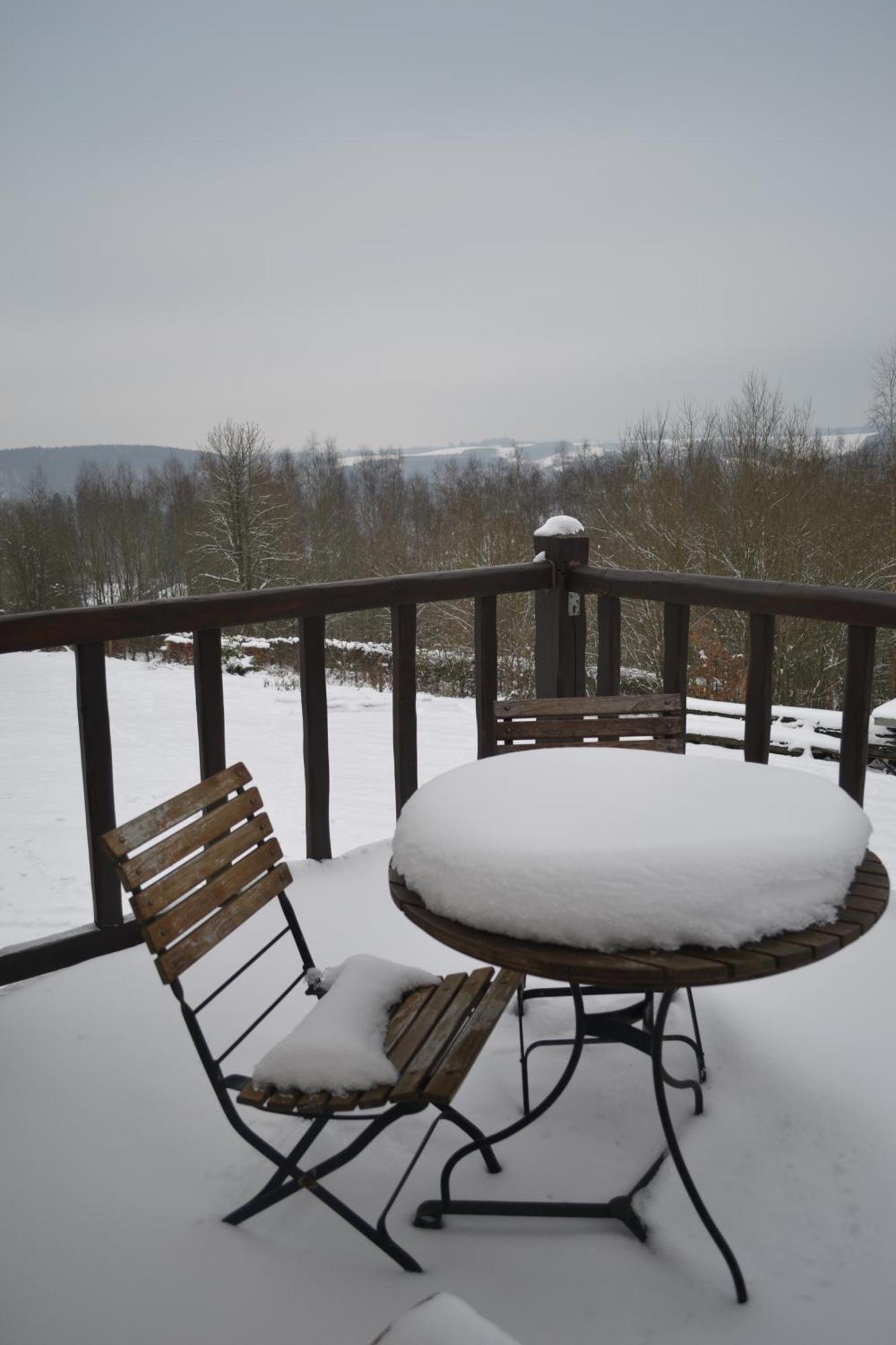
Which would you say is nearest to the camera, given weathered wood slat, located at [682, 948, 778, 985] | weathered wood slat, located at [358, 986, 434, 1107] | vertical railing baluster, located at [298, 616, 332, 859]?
weathered wood slat, located at [682, 948, 778, 985]

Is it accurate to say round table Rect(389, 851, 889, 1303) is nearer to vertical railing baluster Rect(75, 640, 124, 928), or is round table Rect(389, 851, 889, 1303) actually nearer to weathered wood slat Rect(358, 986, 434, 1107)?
→ weathered wood slat Rect(358, 986, 434, 1107)

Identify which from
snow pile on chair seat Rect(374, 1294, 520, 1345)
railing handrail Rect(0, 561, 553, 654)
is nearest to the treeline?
railing handrail Rect(0, 561, 553, 654)

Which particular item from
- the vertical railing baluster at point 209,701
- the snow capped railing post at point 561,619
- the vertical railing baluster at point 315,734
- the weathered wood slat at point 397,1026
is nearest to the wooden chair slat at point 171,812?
the weathered wood slat at point 397,1026

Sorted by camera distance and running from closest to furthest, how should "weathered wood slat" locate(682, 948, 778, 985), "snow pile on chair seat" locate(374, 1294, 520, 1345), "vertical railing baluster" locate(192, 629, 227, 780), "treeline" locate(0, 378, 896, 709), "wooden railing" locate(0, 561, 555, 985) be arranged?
"snow pile on chair seat" locate(374, 1294, 520, 1345) < "weathered wood slat" locate(682, 948, 778, 985) < "wooden railing" locate(0, 561, 555, 985) < "vertical railing baluster" locate(192, 629, 227, 780) < "treeline" locate(0, 378, 896, 709)

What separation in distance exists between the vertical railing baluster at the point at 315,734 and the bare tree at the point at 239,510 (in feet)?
65.1

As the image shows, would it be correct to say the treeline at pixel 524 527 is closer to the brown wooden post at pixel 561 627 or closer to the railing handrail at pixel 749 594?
the brown wooden post at pixel 561 627

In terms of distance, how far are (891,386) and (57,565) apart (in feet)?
69.4

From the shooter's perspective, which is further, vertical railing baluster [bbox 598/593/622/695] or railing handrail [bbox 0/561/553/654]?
vertical railing baluster [bbox 598/593/622/695]

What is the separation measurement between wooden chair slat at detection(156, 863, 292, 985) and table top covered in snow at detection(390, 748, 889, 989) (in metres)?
0.33

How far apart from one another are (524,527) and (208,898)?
59.8 ft

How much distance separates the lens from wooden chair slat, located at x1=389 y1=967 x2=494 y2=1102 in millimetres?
1398

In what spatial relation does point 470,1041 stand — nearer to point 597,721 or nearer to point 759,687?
point 597,721

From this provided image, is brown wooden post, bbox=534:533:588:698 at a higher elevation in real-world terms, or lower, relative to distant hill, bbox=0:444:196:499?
lower

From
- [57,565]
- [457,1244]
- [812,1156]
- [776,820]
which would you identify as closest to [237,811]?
[457,1244]
